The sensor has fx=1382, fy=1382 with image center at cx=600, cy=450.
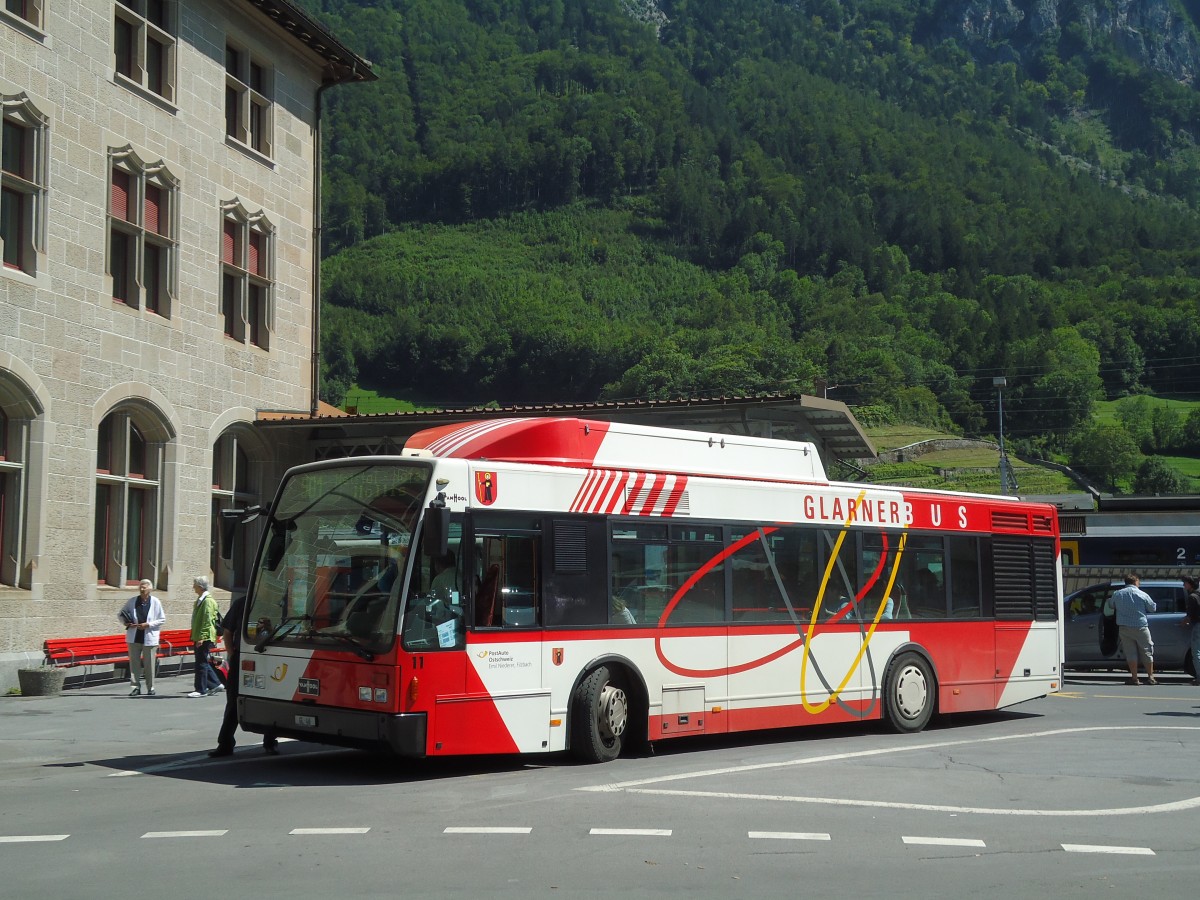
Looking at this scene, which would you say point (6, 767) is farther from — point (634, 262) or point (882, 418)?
point (634, 262)

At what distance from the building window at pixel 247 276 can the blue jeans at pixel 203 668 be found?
8.02 metres

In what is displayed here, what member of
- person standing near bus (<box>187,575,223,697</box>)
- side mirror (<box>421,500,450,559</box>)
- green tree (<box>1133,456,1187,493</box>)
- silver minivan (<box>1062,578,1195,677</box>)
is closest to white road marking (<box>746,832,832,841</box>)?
side mirror (<box>421,500,450,559</box>)

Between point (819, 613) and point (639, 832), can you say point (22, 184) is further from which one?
point (639, 832)

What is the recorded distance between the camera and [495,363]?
13925cm

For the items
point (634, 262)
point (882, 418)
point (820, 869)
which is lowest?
point (820, 869)

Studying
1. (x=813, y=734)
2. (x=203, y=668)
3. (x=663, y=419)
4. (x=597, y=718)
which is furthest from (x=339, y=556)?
(x=663, y=419)

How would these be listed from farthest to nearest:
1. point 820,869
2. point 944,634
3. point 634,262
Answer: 1. point 634,262
2. point 944,634
3. point 820,869

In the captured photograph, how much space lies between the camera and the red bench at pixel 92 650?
64.4 feet

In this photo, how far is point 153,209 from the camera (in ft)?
75.9

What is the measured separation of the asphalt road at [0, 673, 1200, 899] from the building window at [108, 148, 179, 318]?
32.5 feet

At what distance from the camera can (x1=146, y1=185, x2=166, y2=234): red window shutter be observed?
75.2 ft

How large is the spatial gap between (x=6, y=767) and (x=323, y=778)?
3.11 meters

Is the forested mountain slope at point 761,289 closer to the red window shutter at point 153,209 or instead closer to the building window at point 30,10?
the red window shutter at point 153,209

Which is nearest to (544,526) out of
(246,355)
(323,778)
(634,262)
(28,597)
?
(323,778)
